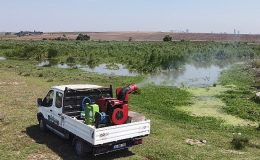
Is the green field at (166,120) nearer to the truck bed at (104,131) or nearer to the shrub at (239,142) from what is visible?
the shrub at (239,142)

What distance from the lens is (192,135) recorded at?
16656 mm

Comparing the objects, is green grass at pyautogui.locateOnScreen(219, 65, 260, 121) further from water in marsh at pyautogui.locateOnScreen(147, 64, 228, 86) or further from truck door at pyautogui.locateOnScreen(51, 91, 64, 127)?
truck door at pyautogui.locateOnScreen(51, 91, 64, 127)

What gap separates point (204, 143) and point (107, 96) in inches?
173

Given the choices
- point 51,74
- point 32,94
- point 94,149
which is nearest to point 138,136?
point 94,149

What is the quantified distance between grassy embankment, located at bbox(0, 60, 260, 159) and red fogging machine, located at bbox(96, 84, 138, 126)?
4.53 feet

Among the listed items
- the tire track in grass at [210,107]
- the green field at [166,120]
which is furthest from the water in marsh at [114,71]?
the tire track in grass at [210,107]

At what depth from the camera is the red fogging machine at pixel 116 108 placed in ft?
42.6

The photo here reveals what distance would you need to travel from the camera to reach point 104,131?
12.2 m

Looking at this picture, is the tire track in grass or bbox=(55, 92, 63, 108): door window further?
the tire track in grass

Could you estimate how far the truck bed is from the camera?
Result: 1213 cm

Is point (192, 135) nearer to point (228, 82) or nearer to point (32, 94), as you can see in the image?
point (32, 94)

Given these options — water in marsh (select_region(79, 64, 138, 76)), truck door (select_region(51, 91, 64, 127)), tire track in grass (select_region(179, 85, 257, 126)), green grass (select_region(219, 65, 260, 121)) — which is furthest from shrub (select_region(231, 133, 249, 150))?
water in marsh (select_region(79, 64, 138, 76))

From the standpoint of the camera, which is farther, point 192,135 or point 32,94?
point 32,94

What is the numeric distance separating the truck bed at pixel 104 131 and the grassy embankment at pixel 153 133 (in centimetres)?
91
